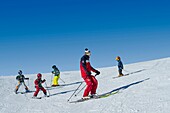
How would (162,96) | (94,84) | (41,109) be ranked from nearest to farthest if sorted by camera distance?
(162,96) < (41,109) < (94,84)

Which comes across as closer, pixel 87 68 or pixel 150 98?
pixel 150 98

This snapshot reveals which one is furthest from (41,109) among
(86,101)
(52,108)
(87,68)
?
(87,68)

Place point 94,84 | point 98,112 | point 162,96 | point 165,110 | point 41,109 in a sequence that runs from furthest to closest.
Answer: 1. point 94,84
2. point 41,109
3. point 162,96
4. point 98,112
5. point 165,110

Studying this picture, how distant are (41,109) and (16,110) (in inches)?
40.6

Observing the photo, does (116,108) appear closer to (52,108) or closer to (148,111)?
(148,111)

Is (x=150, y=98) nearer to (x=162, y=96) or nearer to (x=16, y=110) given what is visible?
(x=162, y=96)

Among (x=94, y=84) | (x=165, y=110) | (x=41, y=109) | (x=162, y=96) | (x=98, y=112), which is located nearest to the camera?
(x=165, y=110)

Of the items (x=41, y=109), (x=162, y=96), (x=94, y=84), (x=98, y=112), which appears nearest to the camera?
(x=98, y=112)

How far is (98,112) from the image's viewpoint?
796cm

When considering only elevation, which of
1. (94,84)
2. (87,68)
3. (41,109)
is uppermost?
(87,68)

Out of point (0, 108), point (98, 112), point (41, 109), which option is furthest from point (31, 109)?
point (98, 112)

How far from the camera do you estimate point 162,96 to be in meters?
8.55

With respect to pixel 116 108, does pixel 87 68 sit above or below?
above

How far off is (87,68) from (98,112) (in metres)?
3.26
